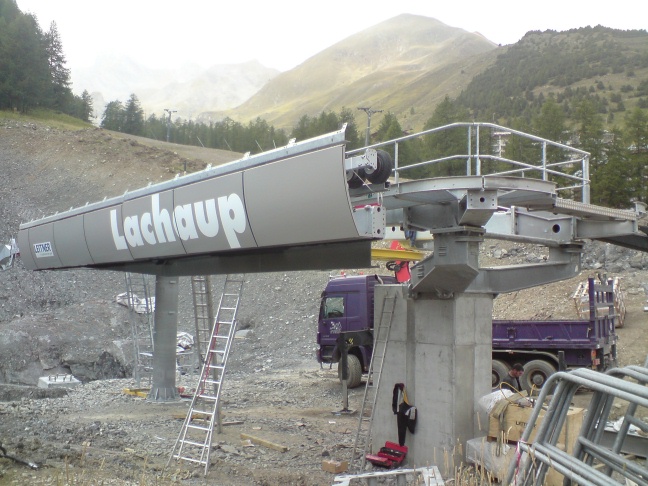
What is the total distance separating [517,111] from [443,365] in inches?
3674

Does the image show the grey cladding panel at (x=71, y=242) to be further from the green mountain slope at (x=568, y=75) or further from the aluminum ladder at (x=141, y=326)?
the green mountain slope at (x=568, y=75)

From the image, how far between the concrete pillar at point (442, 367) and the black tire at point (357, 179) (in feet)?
10.3

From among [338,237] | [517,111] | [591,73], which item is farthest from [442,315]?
[591,73]

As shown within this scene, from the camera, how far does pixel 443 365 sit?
11.5 meters

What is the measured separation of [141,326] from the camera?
33.7 metres

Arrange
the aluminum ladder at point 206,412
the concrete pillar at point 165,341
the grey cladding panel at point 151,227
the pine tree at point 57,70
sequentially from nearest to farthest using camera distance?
the aluminum ladder at point 206,412, the grey cladding panel at point 151,227, the concrete pillar at point 165,341, the pine tree at point 57,70

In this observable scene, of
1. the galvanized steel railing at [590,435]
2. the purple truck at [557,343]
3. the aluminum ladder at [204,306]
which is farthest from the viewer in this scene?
the purple truck at [557,343]

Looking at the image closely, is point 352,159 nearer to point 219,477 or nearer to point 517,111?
point 219,477

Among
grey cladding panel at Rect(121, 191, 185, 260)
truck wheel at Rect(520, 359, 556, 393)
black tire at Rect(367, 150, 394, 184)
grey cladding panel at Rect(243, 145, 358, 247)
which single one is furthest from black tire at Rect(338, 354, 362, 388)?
black tire at Rect(367, 150, 394, 184)

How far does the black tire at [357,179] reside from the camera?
9180 mm

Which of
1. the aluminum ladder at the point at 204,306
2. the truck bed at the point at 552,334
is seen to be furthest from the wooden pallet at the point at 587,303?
the aluminum ladder at the point at 204,306

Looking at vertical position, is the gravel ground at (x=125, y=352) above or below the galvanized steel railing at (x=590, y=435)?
below

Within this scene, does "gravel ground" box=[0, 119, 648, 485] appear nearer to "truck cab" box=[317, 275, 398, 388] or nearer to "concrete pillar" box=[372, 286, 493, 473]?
"truck cab" box=[317, 275, 398, 388]

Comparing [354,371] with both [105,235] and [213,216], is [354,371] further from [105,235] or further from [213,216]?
[213,216]
